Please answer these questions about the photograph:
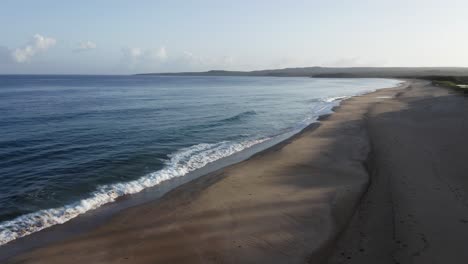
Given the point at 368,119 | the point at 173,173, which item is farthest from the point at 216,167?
the point at 368,119

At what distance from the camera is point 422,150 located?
17141 millimetres

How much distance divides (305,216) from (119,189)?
6.99 metres

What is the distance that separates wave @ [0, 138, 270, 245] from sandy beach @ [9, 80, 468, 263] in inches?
56.0

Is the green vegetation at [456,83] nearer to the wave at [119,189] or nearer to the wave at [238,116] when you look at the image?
the wave at [238,116]

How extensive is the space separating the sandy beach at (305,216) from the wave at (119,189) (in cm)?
142

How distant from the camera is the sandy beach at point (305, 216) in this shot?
8.34 meters

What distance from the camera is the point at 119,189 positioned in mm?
13242

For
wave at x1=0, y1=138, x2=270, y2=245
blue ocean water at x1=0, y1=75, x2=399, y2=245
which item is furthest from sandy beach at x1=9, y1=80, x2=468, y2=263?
blue ocean water at x1=0, y1=75, x2=399, y2=245

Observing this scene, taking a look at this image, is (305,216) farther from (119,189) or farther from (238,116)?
(238,116)

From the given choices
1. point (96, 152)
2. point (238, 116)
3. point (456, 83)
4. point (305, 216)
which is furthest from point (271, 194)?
point (456, 83)

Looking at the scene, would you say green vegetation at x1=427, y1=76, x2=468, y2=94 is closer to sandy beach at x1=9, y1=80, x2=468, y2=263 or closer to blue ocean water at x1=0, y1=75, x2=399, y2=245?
blue ocean water at x1=0, y1=75, x2=399, y2=245

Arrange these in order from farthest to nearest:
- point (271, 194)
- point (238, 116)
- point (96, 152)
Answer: point (238, 116)
point (96, 152)
point (271, 194)

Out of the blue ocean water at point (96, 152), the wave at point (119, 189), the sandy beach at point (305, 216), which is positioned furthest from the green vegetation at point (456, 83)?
the wave at point (119, 189)

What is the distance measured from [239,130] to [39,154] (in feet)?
43.1
